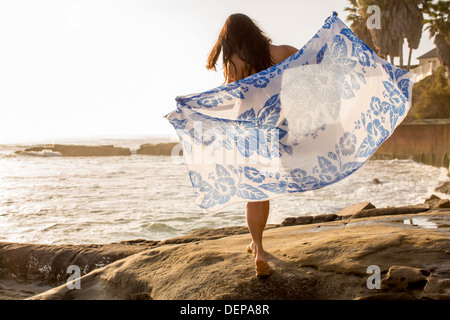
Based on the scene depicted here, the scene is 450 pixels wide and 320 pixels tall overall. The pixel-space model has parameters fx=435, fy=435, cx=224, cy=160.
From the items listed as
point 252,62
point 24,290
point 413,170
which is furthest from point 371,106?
point 413,170

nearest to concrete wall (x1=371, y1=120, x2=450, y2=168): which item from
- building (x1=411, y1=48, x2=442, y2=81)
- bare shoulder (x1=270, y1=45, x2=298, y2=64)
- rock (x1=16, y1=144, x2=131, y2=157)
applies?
building (x1=411, y1=48, x2=442, y2=81)

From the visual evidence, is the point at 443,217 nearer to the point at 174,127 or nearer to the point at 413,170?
the point at 174,127

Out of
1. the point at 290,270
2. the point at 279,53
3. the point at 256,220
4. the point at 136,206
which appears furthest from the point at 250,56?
the point at 136,206

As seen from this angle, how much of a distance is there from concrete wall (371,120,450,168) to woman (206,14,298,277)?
2072cm

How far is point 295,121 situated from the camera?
3.33 meters

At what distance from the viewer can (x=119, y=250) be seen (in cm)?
531

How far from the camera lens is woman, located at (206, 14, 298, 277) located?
10.6ft

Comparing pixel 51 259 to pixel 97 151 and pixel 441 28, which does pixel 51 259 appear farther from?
pixel 97 151

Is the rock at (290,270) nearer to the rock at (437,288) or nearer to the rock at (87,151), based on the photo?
the rock at (437,288)

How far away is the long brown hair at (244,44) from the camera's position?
3.25 meters

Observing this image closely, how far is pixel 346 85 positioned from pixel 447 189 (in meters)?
11.0

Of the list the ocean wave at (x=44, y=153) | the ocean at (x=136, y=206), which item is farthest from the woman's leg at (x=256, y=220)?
the ocean wave at (x=44, y=153)

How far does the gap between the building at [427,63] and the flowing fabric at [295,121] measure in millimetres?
40529

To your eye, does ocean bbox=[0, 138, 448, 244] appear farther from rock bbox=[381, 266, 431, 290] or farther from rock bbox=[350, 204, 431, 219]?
rock bbox=[381, 266, 431, 290]
